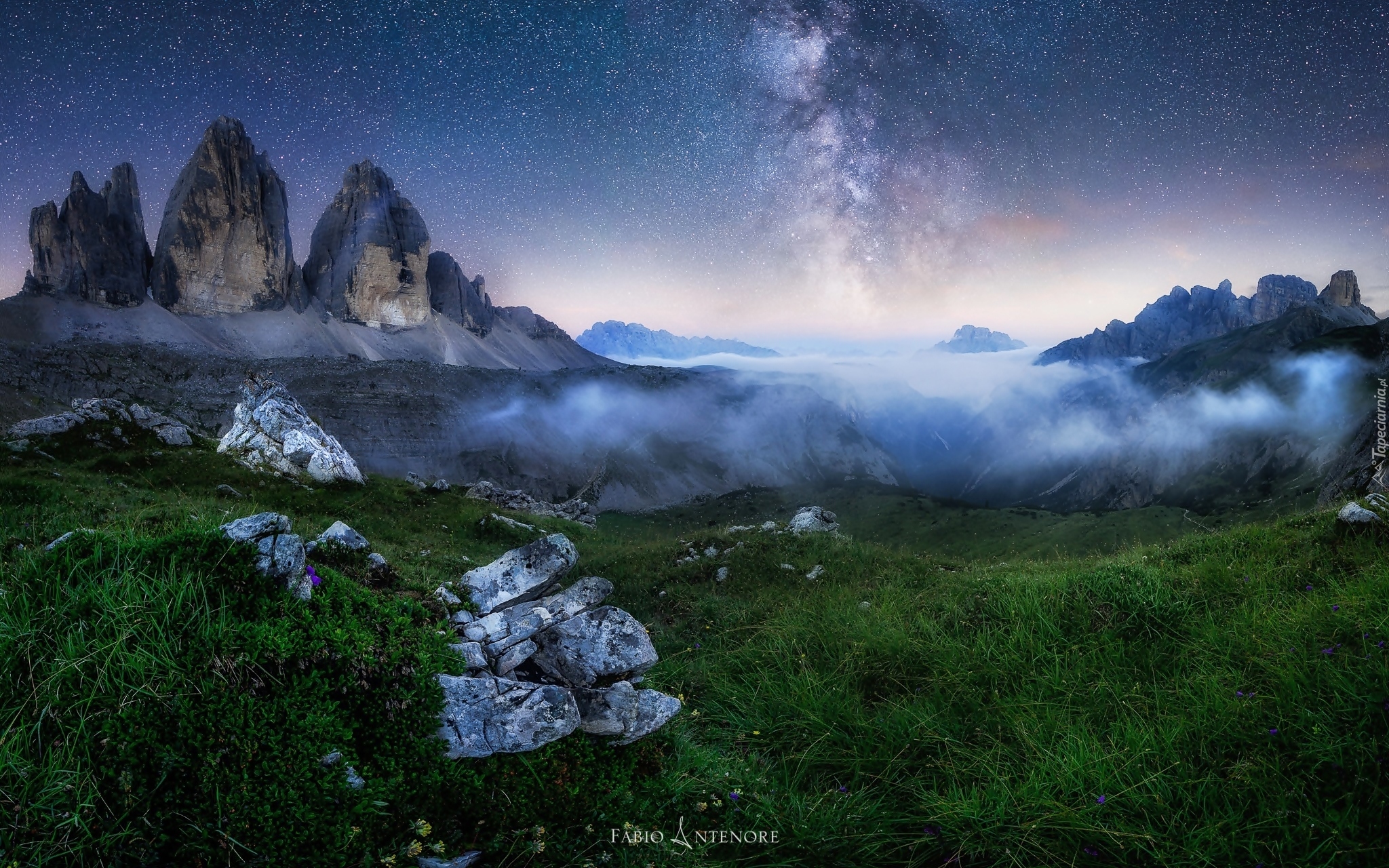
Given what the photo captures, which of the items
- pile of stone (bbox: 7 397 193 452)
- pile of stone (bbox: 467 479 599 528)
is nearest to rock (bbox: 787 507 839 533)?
pile of stone (bbox: 7 397 193 452)

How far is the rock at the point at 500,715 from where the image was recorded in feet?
14.6

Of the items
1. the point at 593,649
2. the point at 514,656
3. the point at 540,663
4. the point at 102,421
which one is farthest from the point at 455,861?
the point at 102,421

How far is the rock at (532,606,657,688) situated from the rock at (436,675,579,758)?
0.62 m

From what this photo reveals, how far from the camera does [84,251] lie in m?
186

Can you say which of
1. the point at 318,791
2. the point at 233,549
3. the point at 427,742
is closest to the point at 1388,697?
the point at 427,742

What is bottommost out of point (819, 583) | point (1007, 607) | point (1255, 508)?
point (1255, 508)

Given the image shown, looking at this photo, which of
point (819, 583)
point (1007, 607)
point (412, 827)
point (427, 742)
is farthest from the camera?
point (819, 583)

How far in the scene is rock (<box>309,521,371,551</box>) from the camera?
6576mm

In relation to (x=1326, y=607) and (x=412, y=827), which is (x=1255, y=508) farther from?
(x=412, y=827)

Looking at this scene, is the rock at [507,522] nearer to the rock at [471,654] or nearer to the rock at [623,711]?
the rock at [471,654]

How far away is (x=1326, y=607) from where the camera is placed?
21.1 feet

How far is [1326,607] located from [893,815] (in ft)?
18.7

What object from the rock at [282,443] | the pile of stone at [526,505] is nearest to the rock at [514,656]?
the rock at [282,443]

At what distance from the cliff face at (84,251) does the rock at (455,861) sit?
264222 millimetres
